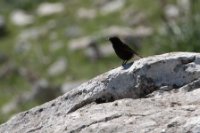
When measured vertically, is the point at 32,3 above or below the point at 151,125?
above

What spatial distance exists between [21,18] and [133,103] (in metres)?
22.9

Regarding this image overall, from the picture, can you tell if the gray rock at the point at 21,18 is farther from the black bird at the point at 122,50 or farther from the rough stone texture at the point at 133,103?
the rough stone texture at the point at 133,103

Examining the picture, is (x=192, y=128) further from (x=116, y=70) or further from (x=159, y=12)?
(x=159, y=12)

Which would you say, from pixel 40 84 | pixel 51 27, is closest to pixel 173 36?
pixel 40 84

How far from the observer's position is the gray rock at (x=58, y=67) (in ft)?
73.6

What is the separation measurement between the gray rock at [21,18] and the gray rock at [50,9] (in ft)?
1.52

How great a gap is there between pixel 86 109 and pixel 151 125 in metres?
0.88

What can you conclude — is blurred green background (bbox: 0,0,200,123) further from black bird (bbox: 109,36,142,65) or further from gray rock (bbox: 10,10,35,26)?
black bird (bbox: 109,36,142,65)

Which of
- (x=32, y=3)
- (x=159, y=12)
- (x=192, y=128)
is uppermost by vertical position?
(x=32, y=3)

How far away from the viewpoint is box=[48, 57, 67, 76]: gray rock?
22.4 meters

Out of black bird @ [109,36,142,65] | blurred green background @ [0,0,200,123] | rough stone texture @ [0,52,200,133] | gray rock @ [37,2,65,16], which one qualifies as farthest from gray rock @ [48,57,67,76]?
rough stone texture @ [0,52,200,133]

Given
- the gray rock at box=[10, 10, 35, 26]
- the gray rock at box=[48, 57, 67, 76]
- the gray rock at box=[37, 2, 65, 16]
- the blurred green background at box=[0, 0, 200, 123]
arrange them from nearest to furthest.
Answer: the blurred green background at box=[0, 0, 200, 123] → the gray rock at box=[48, 57, 67, 76] → the gray rock at box=[10, 10, 35, 26] → the gray rock at box=[37, 2, 65, 16]

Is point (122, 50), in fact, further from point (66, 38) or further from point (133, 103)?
point (66, 38)

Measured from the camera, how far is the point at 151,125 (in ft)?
20.6
